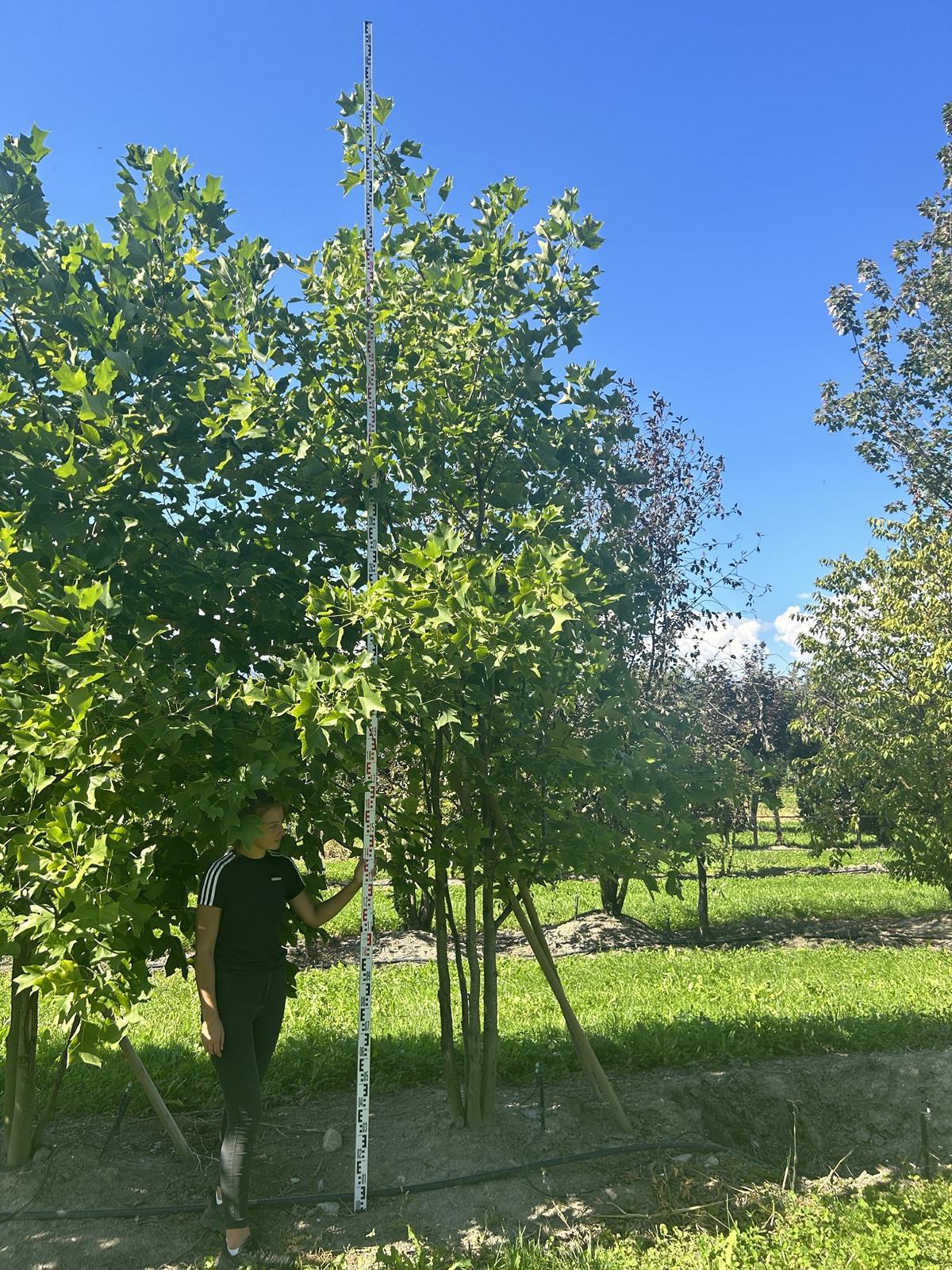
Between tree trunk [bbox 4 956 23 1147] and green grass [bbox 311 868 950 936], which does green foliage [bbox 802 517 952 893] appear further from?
tree trunk [bbox 4 956 23 1147]

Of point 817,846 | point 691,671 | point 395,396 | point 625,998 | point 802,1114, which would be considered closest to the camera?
point 395,396

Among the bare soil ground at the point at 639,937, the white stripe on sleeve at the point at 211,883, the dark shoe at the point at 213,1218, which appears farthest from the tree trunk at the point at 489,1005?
the bare soil ground at the point at 639,937

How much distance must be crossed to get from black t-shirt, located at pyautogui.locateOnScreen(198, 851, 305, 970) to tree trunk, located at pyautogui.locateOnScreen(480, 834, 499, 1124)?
3.35 feet

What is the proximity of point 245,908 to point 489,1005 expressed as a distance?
1.41 metres

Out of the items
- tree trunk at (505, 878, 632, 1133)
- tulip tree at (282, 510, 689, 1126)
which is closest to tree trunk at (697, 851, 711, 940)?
tulip tree at (282, 510, 689, 1126)

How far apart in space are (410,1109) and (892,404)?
2175 cm

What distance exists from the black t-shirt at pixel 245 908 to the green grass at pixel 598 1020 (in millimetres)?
1026

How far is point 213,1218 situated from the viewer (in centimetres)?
393

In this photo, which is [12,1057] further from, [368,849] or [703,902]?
[703,902]

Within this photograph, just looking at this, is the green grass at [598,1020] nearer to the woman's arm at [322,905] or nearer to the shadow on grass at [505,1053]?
the shadow on grass at [505,1053]

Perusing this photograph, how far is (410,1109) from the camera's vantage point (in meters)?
5.20

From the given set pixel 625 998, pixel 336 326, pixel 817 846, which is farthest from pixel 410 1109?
pixel 817 846

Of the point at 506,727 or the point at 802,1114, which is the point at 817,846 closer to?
the point at 802,1114

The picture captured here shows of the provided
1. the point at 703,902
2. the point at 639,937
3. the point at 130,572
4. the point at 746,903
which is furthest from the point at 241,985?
the point at 746,903
